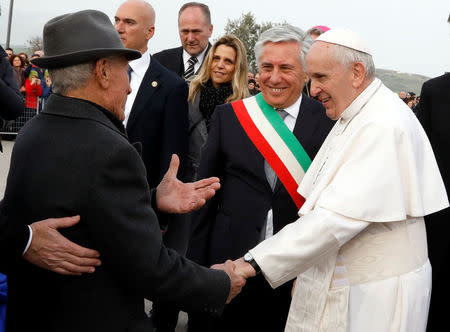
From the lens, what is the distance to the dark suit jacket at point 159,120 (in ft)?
12.7

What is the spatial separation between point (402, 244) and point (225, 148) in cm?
116

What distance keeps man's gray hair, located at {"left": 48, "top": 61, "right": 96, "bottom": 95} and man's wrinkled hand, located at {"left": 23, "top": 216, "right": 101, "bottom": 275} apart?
46 cm

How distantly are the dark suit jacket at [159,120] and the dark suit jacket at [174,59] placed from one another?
49.3 inches

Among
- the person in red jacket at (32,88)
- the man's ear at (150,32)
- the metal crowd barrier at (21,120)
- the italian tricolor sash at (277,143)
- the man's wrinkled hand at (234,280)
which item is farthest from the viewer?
the metal crowd barrier at (21,120)

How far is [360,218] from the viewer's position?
92.2 inches

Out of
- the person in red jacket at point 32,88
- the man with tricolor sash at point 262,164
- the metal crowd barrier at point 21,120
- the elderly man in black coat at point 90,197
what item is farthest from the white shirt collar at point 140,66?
the metal crowd barrier at point 21,120

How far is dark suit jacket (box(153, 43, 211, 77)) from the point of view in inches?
208

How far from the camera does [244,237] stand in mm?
3117

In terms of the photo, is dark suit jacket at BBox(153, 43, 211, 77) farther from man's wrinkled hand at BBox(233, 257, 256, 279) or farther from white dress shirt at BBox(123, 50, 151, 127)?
man's wrinkled hand at BBox(233, 257, 256, 279)

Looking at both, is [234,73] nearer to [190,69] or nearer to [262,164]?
[190,69]

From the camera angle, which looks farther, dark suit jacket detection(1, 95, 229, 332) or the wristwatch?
the wristwatch

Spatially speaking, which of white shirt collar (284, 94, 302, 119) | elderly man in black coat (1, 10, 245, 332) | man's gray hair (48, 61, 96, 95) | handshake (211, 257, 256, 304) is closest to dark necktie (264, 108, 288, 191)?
white shirt collar (284, 94, 302, 119)

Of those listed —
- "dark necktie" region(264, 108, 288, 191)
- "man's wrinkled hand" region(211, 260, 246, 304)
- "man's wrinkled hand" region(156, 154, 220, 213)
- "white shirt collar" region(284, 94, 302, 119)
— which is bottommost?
"man's wrinkled hand" region(211, 260, 246, 304)

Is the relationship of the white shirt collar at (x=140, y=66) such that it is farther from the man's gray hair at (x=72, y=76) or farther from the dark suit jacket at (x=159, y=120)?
the man's gray hair at (x=72, y=76)
